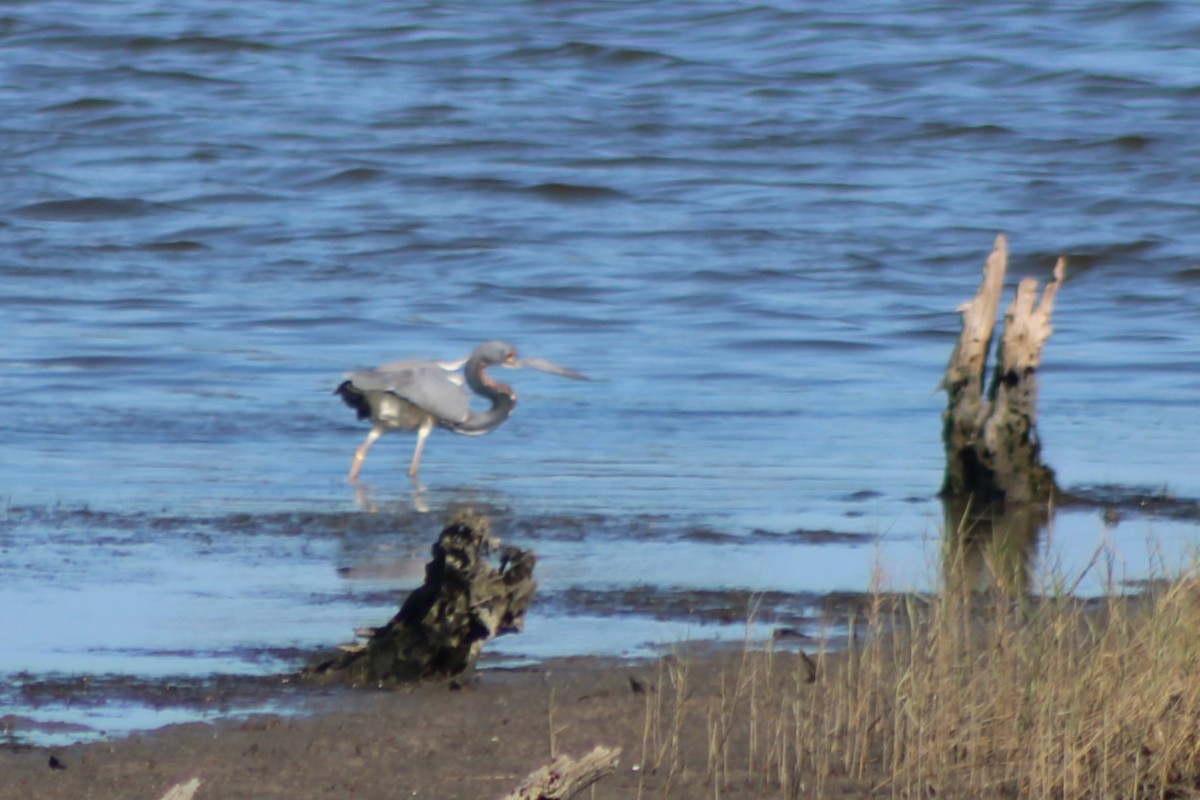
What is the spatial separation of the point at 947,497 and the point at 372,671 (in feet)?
14.8

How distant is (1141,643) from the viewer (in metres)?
5.56

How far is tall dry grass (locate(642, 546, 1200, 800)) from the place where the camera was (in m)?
5.23

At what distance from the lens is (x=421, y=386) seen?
40.1 feet

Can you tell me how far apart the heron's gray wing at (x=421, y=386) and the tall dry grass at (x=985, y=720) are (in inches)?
250

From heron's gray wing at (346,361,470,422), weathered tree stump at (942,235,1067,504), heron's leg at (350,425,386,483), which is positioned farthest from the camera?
heron's gray wing at (346,361,470,422)

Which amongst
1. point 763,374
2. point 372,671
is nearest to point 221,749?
point 372,671

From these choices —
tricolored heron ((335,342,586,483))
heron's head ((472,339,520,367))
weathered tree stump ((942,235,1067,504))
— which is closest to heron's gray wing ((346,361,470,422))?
tricolored heron ((335,342,586,483))

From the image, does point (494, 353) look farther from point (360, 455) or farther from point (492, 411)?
point (360, 455)

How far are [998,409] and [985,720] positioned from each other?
5149mm

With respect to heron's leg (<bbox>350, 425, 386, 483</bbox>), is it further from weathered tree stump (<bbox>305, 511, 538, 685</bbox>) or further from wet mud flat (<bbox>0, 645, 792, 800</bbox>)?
wet mud flat (<bbox>0, 645, 792, 800</bbox>)

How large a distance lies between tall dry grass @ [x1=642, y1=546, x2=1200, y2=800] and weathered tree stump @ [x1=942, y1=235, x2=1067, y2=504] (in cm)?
444

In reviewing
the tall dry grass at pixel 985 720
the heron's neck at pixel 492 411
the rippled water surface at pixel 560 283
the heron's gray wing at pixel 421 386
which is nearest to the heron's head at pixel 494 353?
the heron's neck at pixel 492 411

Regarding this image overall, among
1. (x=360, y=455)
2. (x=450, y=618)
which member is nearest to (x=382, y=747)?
(x=450, y=618)

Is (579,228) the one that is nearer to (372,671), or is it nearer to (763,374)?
(763,374)
